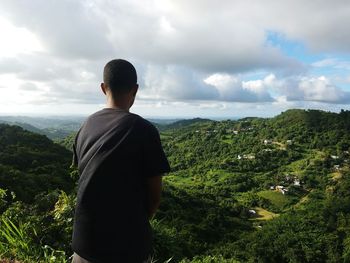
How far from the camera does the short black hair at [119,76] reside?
2820 millimetres

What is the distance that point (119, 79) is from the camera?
282 centimetres

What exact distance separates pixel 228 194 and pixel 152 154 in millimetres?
84326

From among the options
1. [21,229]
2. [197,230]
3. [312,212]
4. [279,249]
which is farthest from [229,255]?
[21,229]

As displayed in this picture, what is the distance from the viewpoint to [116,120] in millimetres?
2652

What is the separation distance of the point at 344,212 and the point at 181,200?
79.6ft

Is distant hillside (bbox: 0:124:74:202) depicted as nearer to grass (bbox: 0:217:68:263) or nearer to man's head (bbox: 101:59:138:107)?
grass (bbox: 0:217:68:263)

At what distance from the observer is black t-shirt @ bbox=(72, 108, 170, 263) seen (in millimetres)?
2570

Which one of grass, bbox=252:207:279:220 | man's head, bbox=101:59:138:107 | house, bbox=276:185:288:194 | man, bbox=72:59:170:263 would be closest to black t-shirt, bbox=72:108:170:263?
man, bbox=72:59:170:263

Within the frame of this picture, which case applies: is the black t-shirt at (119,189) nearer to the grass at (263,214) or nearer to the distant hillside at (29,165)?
the distant hillside at (29,165)

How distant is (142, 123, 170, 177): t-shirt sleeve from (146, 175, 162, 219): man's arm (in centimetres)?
6

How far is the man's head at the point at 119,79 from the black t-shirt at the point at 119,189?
27 cm

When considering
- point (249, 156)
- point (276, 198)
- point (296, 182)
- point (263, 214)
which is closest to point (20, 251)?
point (263, 214)

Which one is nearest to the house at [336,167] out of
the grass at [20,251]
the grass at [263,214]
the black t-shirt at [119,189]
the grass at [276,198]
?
the grass at [276,198]

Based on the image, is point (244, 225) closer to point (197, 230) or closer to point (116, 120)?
point (197, 230)
